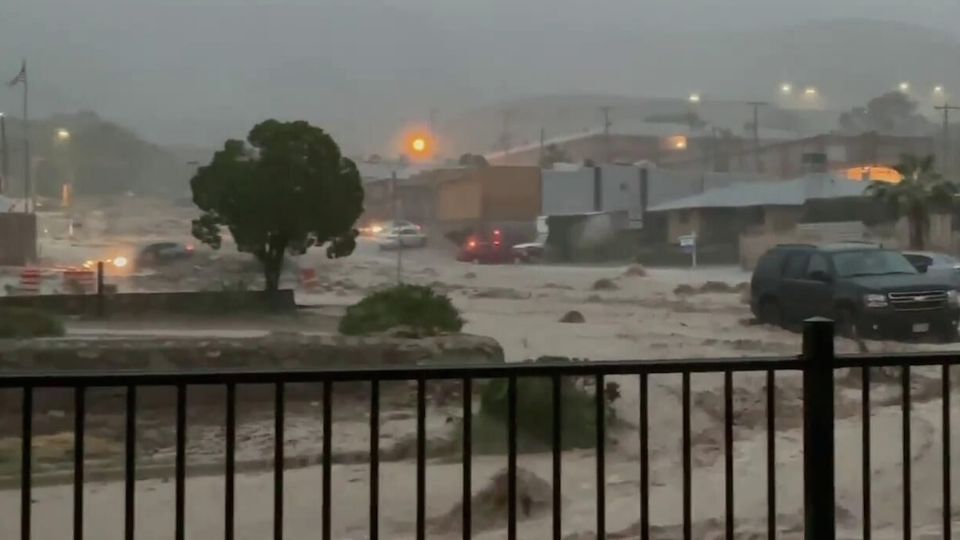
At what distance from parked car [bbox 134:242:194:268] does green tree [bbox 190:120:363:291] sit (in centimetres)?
13

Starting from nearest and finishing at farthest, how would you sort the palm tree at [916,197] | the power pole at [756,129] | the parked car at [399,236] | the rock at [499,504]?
the rock at [499,504]
the parked car at [399,236]
the palm tree at [916,197]
the power pole at [756,129]

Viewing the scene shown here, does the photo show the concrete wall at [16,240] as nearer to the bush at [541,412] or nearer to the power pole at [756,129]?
the bush at [541,412]

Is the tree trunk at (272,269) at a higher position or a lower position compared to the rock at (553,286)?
higher

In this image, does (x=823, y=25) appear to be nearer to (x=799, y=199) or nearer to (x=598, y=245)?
(x=799, y=199)

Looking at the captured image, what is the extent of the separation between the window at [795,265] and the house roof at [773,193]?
1.49 ft

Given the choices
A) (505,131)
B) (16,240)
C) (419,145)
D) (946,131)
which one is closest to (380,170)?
(419,145)

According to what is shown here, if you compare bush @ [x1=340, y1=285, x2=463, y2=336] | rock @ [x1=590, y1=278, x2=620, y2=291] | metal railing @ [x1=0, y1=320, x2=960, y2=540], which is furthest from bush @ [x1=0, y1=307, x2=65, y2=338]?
metal railing @ [x1=0, y1=320, x2=960, y2=540]

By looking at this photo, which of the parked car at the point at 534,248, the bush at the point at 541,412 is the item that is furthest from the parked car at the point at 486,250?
the bush at the point at 541,412

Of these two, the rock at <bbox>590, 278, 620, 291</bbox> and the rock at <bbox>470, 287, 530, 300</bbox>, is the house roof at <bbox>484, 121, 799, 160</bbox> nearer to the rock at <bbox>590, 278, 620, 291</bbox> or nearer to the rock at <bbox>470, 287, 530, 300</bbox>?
the rock at <bbox>590, 278, 620, 291</bbox>

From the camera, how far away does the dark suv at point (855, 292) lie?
26.5 feet

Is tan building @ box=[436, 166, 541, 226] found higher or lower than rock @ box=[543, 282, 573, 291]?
higher

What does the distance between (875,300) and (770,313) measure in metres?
0.70

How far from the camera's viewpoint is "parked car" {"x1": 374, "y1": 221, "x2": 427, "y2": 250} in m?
7.83

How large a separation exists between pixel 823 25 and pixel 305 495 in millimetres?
6505
